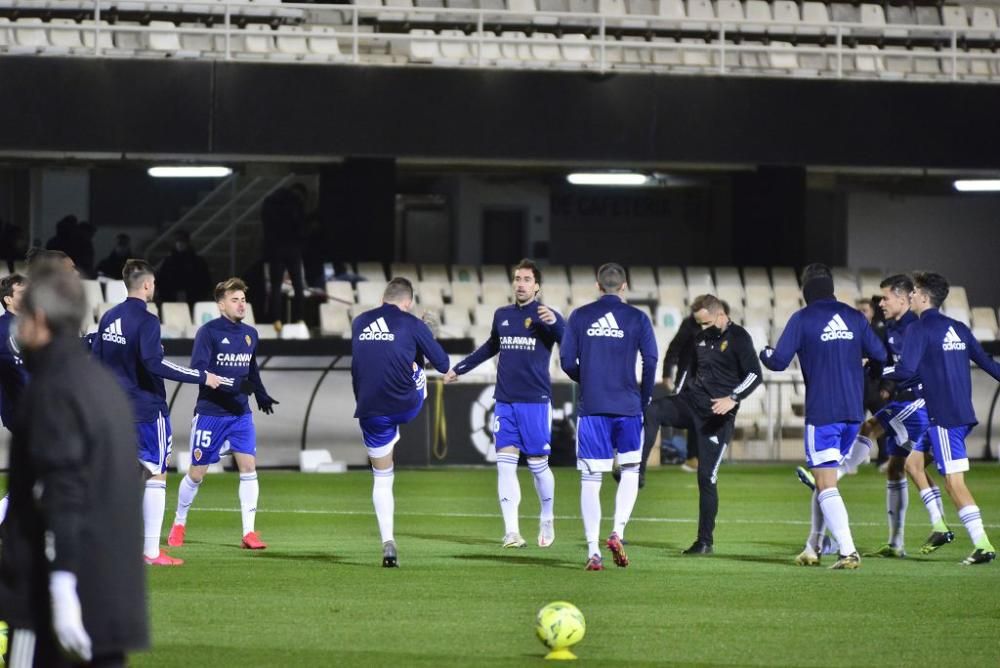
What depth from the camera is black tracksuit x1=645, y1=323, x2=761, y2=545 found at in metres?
14.1

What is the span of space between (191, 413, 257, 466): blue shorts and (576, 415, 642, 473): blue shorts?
304 centimetres

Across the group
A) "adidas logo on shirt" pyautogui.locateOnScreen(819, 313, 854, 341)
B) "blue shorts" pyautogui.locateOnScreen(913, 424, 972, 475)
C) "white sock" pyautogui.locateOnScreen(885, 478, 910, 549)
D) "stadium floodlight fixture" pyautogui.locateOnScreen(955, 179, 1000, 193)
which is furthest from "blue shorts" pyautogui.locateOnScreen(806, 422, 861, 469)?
"stadium floodlight fixture" pyautogui.locateOnScreen(955, 179, 1000, 193)

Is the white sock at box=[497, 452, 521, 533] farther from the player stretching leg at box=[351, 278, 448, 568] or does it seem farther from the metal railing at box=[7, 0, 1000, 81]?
the metal railing at box=[7, 0, 1000, 81]

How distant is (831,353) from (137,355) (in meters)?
5.01

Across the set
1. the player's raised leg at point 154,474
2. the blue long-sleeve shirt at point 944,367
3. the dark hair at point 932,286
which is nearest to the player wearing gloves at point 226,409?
the player's raised leg at point 154,474

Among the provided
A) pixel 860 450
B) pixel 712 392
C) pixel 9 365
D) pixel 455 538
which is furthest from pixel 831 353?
pixel 9 365

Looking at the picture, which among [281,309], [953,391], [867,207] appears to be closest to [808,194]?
[867,207]

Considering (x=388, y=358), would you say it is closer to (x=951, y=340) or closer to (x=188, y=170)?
(x=951, y=340)

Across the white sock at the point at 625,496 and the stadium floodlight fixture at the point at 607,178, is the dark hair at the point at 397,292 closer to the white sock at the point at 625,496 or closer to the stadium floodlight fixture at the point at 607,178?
the white sock at the point at 625,496

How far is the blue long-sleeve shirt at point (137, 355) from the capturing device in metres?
12.7

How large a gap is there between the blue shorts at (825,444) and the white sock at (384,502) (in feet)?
10.0

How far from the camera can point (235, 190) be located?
36406 millimetres

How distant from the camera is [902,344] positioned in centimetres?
1399

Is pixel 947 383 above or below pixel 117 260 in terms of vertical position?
below
